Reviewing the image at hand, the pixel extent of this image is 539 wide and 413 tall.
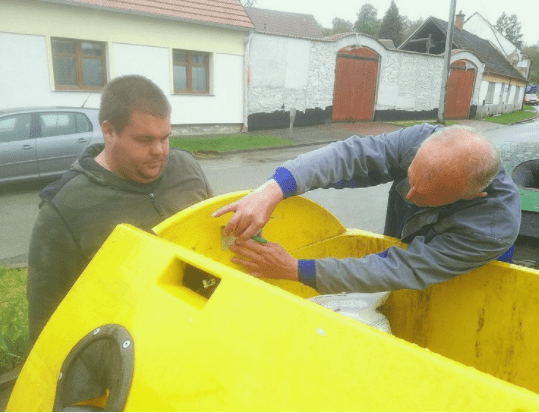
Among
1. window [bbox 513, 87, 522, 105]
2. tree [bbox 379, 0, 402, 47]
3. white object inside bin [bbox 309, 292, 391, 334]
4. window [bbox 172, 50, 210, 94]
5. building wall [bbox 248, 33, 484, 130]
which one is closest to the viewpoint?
white object inside bin [bbox 309, 292, 391, 334]

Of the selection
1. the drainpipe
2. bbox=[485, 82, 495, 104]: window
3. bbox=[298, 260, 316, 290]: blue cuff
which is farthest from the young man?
bbox=[485, 82, 495, 104]: window

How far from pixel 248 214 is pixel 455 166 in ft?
2.37

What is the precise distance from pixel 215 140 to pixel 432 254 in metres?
11.5

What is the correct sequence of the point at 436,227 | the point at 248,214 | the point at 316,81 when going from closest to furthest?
the point at 248,214, the point at 436,227, the point at 316,81

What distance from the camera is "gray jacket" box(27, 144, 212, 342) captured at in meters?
1.56

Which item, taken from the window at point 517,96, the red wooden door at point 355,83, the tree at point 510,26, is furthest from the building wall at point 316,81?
the tree at point 510,26

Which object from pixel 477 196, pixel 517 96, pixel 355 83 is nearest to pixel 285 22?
pixel 355 83

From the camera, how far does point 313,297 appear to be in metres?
2.04

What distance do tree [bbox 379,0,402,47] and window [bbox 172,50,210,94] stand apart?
39.3m

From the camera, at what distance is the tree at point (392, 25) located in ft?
156

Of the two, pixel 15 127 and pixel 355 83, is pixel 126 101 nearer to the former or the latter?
pixel 15 127

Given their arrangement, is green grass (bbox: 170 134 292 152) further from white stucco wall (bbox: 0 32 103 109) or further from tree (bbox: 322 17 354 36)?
tree (bbox: 322 17 354 36)

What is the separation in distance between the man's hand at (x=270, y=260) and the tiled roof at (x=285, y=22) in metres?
33.4

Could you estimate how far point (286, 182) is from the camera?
1.69m
